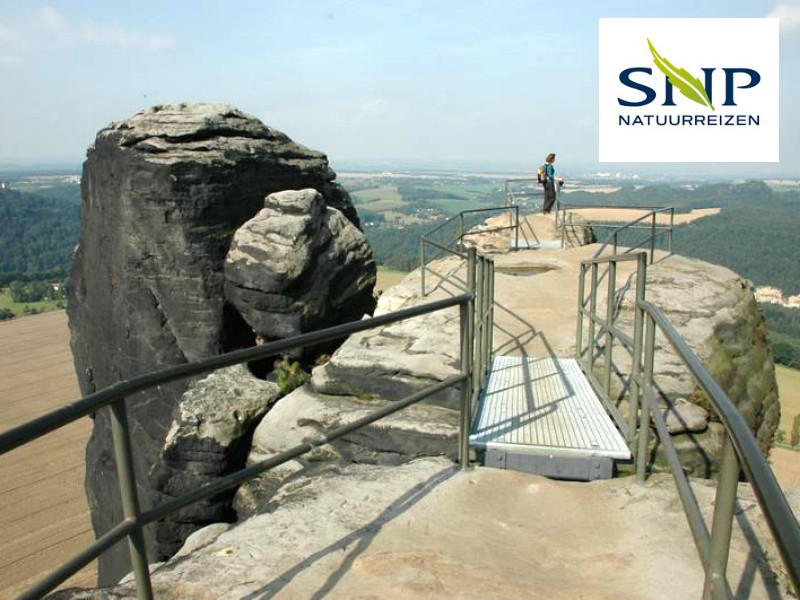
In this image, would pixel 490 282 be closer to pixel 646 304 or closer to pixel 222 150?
pixel 646 304

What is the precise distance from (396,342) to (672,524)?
422 cm

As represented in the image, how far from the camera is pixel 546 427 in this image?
4711 millimetres

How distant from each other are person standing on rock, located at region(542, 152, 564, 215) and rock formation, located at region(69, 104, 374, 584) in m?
7.89

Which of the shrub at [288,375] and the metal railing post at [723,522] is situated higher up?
the metal railing post at [723,522]

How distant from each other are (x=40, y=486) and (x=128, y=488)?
118 ft

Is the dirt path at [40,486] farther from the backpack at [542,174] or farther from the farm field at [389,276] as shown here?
the farm field at [389,276]

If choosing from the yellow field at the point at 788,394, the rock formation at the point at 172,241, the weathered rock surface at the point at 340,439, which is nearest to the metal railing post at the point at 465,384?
the weathered rock surface at the point at 340,439

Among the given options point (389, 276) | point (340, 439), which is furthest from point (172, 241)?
point (389, 276)

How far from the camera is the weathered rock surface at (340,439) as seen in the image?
5.07m

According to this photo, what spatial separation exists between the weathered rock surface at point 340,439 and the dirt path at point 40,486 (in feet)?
21.1

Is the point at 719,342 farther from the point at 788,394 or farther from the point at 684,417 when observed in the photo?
the point at 788,394

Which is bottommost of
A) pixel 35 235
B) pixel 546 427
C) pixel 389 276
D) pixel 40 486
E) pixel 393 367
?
pixel 40 486

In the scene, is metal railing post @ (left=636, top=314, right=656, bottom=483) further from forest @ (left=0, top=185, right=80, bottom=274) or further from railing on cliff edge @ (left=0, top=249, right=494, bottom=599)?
forest @ (left=0, top=185, right=80, bottom=274)

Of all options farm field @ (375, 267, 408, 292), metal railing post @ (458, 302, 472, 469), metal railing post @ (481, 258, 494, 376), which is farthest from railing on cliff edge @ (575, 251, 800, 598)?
farm field @ (375, 267, 408, 292)
